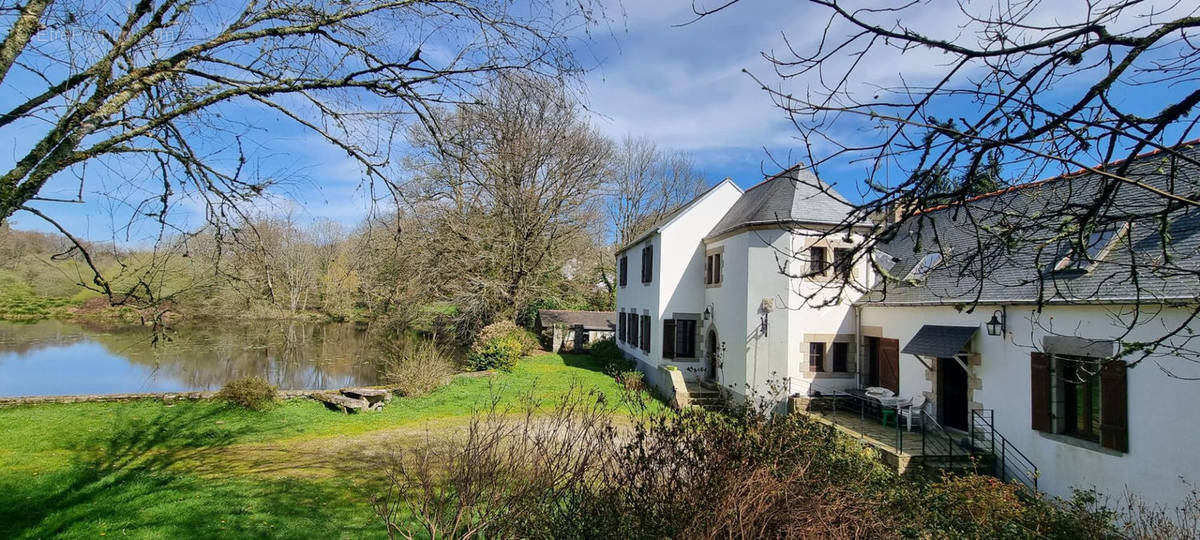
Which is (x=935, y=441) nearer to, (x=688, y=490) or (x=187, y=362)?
(x=688, y=490)

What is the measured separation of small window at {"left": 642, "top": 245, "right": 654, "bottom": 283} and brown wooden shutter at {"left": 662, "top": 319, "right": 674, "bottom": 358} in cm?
186

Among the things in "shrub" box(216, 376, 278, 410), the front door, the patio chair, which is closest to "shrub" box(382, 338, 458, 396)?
"shrub" box(216, 376, 278, 410)

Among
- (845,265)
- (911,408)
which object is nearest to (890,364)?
(911,408)

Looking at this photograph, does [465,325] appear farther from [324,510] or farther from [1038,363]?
[1038,363]

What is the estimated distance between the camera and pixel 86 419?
12430mm

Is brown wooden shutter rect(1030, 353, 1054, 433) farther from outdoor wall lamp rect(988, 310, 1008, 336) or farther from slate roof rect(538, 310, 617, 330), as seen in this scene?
slate roof rect(538, 310, 617, 330)

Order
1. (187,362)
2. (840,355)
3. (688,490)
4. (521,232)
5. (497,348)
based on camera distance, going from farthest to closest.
Answer: 1. (521,232)
2. (497,348)
3. (187,362)
4. (840,355)
5. (688,490)

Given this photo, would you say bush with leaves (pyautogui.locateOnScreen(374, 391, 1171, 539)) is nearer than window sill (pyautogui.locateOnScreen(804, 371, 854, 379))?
Yes

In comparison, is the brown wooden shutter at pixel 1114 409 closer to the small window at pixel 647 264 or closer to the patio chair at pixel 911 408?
the patio chair at pixel 911 408

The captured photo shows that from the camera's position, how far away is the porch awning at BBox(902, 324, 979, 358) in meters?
11.4

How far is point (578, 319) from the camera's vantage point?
30.8 metres

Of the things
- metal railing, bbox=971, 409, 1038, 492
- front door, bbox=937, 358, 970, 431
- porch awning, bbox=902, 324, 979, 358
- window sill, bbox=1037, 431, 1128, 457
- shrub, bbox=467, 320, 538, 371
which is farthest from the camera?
shrub, bbox=467, 320, 538, 371

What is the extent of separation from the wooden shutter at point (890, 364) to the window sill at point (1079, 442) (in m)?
4.30

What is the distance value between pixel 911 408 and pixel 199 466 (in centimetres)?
1400
